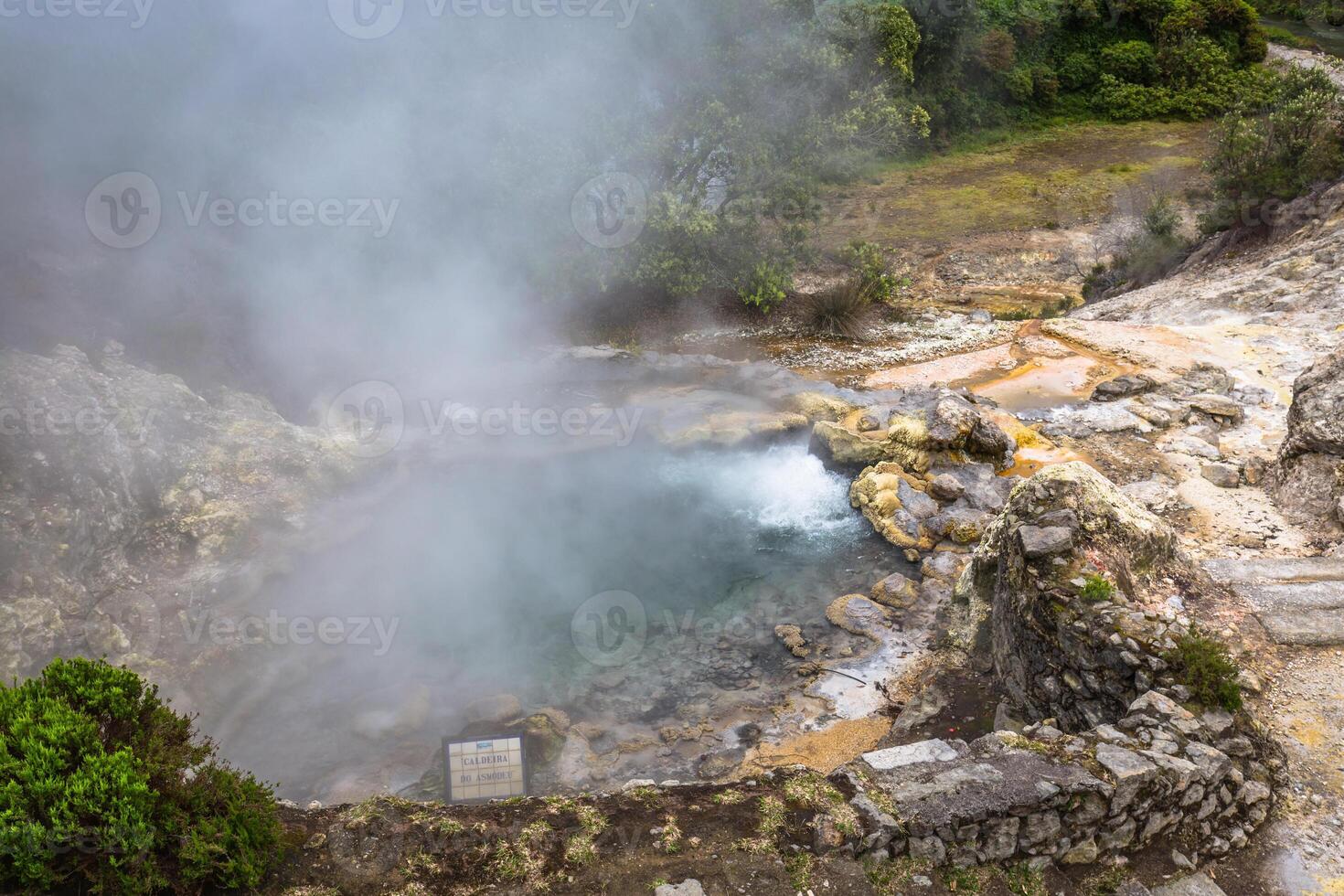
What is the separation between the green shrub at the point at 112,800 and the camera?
3.40m

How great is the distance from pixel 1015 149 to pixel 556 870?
84.5ft

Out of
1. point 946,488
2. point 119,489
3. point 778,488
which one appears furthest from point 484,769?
point 946,488

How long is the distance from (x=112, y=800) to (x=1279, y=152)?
18205 mm

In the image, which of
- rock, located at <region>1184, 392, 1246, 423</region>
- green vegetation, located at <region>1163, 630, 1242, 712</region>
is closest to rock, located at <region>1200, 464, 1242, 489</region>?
rock, located at <region>1184, 392, 1246, 423</region>

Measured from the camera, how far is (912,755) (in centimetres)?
471

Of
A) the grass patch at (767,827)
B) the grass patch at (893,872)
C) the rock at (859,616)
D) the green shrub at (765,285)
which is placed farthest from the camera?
the green shrub at (765,285)

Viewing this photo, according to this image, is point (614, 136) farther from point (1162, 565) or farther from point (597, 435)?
point (1162, 565)

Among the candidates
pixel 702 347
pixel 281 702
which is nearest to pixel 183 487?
pixel 281 702

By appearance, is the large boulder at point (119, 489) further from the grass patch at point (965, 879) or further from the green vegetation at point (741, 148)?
the grass patch at point (965, 879)

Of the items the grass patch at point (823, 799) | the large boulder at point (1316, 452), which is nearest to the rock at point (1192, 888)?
the grass patch at point (823, 799)

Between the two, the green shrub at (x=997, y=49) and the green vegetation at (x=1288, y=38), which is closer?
the green shrub at (x=997, y=49)

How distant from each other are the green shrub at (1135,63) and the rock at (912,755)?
28.9m

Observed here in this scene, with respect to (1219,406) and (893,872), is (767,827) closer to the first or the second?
(893,872)

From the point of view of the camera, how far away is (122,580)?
7496 mm
